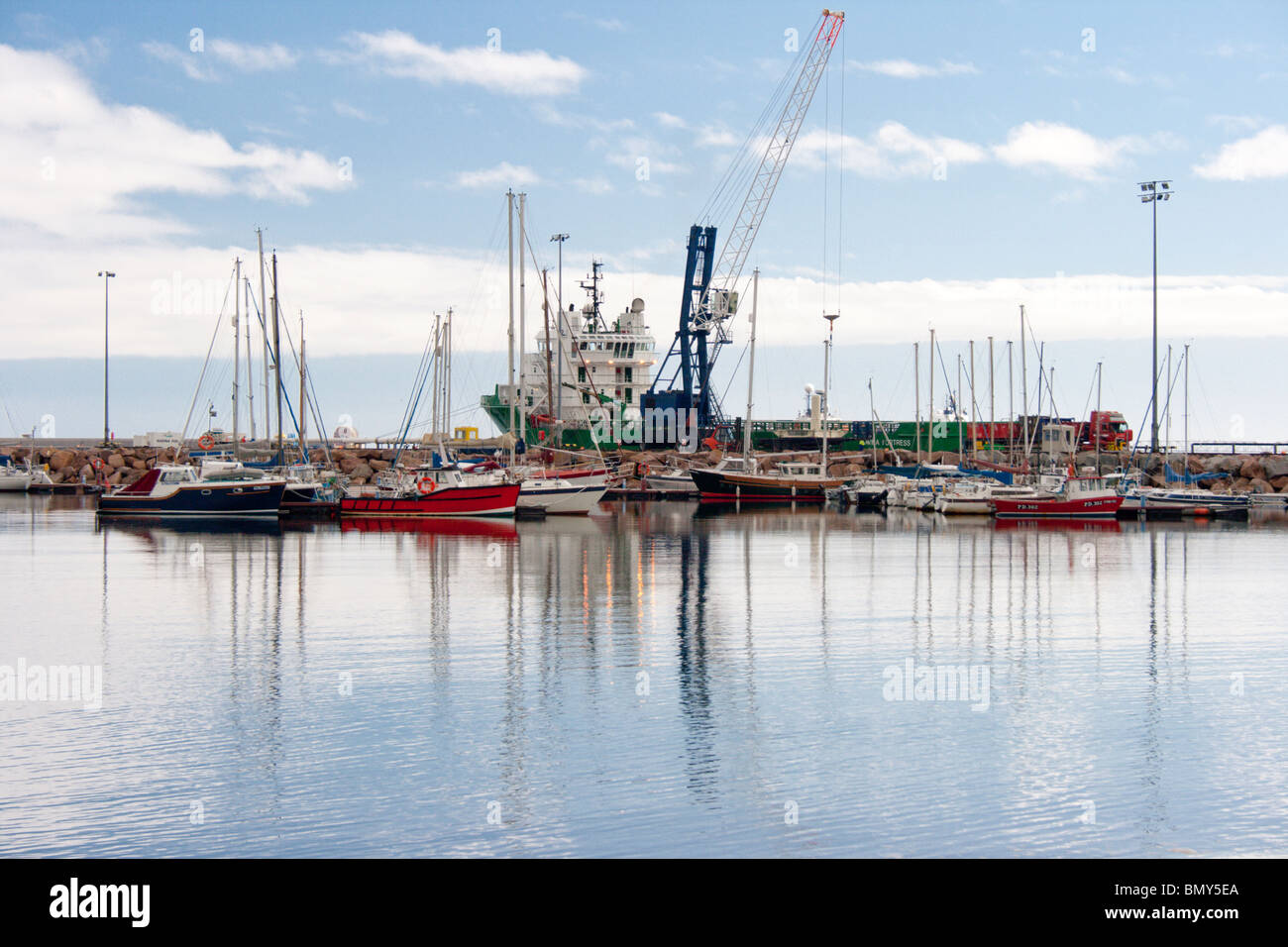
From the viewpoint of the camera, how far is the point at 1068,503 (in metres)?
66.8

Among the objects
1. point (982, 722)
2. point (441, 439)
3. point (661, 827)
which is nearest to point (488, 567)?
point (982, 722)

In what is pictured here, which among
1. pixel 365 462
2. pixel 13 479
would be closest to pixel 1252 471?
pixel 365 462

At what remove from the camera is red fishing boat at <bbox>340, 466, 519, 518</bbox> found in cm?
6034

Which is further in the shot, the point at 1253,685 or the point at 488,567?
the point at 488,567

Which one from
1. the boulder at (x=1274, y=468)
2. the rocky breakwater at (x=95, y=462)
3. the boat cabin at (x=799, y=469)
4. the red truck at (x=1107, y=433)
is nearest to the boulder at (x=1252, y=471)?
the boulder at (x=1274, y=468)

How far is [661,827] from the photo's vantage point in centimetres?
1248

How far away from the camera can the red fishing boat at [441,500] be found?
198ft

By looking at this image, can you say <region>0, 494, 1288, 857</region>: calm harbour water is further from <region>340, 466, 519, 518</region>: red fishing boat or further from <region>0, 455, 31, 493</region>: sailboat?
<region>0, 455, 31, 493</region>: sailboat

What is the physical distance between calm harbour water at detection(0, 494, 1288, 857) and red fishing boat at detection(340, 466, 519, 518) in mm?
23596

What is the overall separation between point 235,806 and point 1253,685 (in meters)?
15.5

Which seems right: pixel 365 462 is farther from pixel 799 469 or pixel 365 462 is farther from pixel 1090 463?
pixel 1090 463

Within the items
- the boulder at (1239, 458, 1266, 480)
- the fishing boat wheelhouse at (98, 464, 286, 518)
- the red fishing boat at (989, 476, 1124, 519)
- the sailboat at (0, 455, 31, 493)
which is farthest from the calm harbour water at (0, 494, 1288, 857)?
the sailboat at (0, 455, 31, 493)

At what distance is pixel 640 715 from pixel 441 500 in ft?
146
